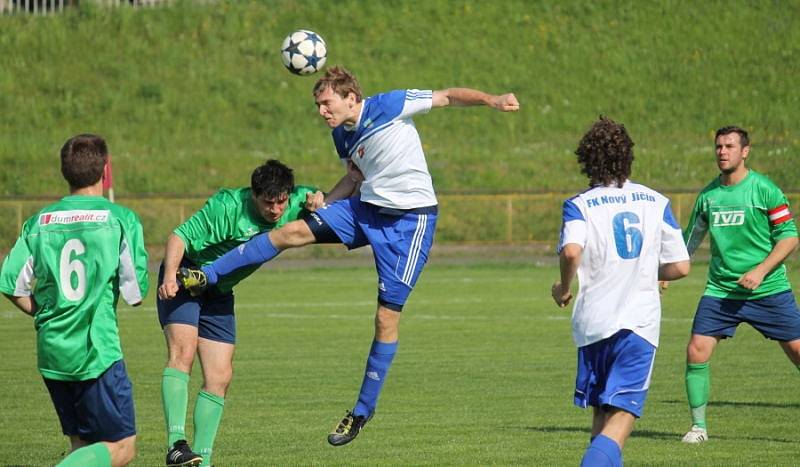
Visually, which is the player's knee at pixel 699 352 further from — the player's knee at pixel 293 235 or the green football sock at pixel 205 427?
the green football sock at pixel 205 427

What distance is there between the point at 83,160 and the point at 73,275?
1.96 ft

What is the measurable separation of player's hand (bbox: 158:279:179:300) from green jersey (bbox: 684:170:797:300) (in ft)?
14.2

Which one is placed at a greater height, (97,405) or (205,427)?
(97,405)

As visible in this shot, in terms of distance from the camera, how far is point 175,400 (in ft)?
31.4

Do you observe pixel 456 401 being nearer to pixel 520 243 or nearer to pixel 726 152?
pixel 726 152

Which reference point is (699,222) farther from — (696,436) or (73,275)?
(73,275)

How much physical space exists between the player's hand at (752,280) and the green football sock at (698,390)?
0.89 meters

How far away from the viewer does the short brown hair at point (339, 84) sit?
9570mm

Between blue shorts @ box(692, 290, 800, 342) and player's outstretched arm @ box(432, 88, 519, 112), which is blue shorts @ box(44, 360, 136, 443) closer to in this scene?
player's outstretched arm @ box(432, 88, 519, 112)

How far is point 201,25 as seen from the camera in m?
49.6

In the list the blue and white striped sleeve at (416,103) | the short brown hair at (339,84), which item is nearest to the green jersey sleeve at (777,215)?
the blue and white striped sleeve at (416,103)

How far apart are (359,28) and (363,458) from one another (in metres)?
40.5

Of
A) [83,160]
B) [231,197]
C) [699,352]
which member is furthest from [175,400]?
[699,352]

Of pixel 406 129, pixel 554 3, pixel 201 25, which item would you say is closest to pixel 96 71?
pixel 201 25
